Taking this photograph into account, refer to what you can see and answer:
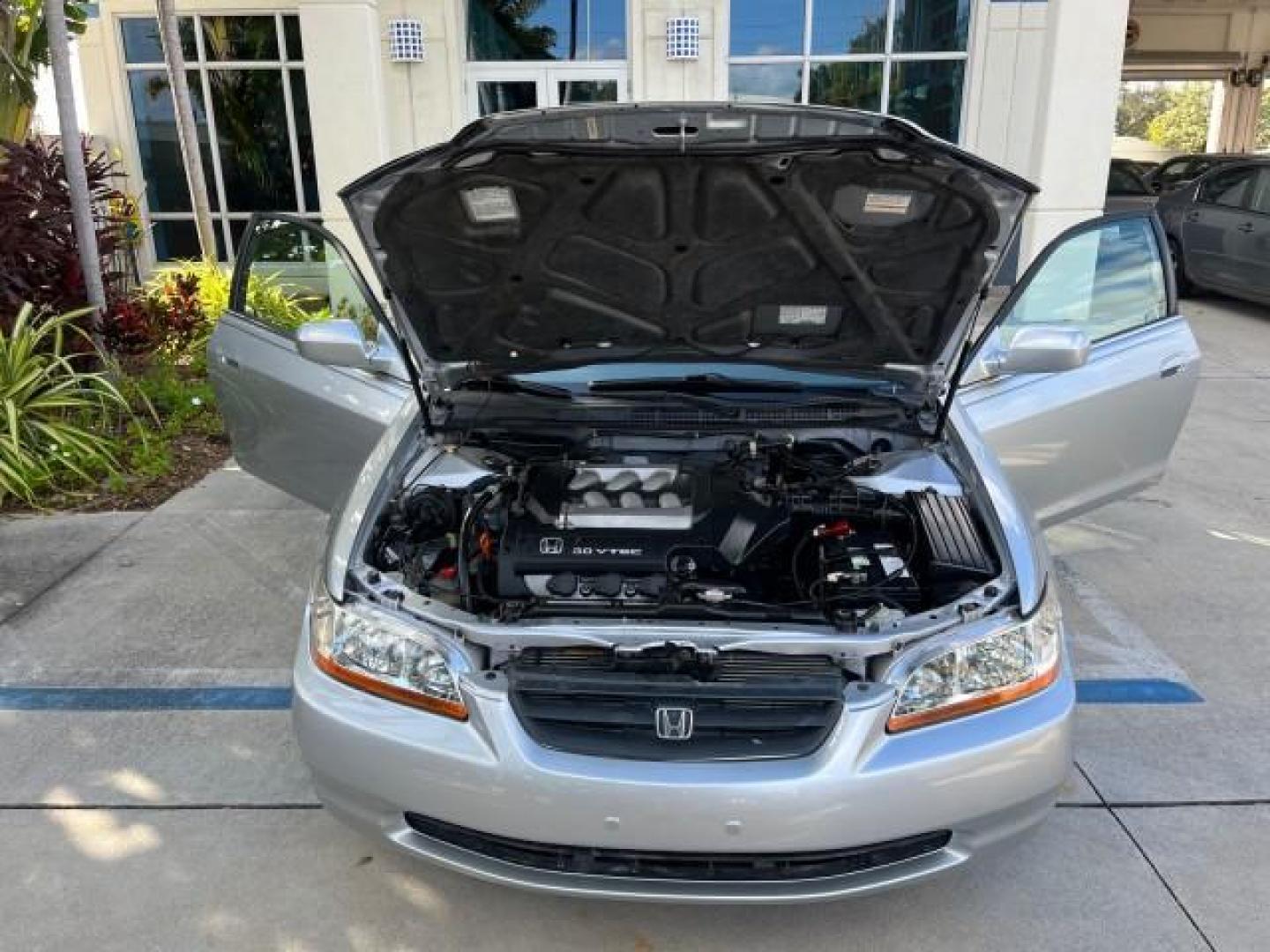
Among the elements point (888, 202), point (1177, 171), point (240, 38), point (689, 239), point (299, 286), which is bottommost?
point (299, 286)

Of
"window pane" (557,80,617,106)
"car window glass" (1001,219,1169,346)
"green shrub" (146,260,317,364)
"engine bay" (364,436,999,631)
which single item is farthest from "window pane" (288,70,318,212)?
"engine bay" (364,436,999,631)

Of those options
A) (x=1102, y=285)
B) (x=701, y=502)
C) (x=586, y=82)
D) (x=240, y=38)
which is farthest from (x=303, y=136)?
(x=701, y=502)

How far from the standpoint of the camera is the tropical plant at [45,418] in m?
5.51

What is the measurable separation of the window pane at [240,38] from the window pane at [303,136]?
343mm

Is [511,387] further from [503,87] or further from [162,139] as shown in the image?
[162,139]

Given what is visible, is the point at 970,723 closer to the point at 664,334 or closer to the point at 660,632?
the point at 660,632

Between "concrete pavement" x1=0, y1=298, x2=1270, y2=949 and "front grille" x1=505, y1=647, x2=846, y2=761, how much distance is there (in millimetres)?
509

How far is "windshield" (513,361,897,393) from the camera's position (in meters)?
3.16

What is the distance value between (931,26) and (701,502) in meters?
9.57

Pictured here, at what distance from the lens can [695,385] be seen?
3.16 metres

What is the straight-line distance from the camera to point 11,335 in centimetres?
636

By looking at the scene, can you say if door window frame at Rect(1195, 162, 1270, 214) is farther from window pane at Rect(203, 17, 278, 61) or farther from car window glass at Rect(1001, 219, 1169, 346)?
window pane at Rect(203, 17, 278, 61)

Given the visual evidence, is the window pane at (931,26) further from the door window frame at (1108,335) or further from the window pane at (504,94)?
the door window frame at (1108,335)

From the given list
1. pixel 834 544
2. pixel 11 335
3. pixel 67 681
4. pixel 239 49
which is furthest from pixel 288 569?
pixel 239 49
